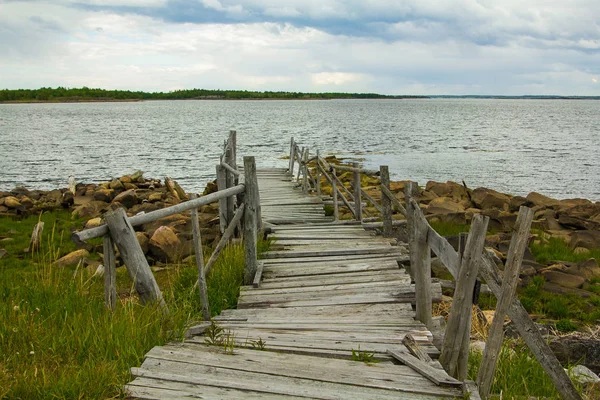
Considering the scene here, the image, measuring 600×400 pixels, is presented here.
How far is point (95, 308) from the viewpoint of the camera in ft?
14.8

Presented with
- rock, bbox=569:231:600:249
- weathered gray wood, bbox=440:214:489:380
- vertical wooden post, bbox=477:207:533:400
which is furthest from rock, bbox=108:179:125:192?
vertical wooden post, bbox=477:207:533:400

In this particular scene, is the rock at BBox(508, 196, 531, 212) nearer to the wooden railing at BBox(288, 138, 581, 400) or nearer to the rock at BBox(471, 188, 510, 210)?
the rock at BBox(471, 188, 510, 210)

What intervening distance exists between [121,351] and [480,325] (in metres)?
4.69

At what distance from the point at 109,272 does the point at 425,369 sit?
98.8 inches

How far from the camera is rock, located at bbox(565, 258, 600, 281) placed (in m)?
10.2

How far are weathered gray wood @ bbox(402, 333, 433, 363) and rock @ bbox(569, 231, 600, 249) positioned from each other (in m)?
9.58

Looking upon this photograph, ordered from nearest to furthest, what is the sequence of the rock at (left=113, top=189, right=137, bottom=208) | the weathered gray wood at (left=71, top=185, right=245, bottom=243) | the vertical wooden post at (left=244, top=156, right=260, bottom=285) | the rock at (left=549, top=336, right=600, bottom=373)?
the weathered gray wood at (left=71, top=185, right=245, bottom=243)
the rock at (left=549, top=336, right=600, bottom=373)
the vertical wooden post at (left=244, top=156, right=260, bottom=285)
the rock at (left=113, top=189, right=137, bottom=208)

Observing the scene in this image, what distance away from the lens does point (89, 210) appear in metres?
17.4

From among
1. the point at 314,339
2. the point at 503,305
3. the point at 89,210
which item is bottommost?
the point at 89,210

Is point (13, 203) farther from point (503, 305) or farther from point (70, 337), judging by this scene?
point (503, 305)

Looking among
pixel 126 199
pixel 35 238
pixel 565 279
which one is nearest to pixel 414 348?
pixel 565 279

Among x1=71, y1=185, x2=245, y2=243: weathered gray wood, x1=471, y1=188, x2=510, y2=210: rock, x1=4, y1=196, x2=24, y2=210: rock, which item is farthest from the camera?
x1=4, y1=196, x2=24, y2=210: rock

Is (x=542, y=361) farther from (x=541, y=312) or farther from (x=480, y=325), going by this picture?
(x=541, y=312)

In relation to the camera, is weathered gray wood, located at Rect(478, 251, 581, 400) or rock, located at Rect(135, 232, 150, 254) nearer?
weathered gray wood, located at Rect(478, 251, 581, 400)
